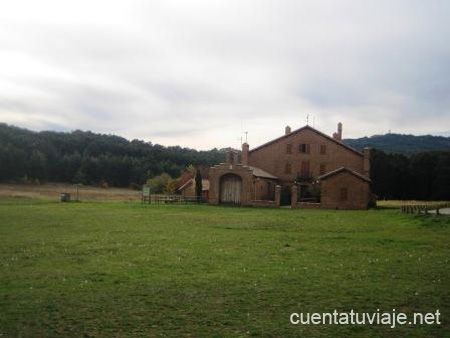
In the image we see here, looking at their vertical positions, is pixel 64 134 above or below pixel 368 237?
above

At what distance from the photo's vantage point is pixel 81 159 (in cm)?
12469

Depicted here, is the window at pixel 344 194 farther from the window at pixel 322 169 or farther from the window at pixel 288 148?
the window at pixel 288 148

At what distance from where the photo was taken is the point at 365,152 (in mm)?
60156

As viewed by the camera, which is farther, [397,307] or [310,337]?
[397,307]

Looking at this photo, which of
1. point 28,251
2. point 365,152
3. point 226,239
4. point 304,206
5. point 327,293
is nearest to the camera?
point 327,293

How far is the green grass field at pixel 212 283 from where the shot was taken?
8.40 m

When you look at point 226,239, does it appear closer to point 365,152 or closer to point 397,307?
point 397,307

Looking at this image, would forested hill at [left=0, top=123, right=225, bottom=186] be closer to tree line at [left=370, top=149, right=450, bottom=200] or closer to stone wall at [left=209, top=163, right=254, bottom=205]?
tree line at [left=370, top=149, right=450, bottom=200]

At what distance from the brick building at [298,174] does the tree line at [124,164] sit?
19.9 metres

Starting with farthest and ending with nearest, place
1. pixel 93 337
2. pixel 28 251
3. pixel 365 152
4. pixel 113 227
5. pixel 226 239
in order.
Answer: pixel 365 152 < pixel 113 227 < pixel 226 239 < pixel 28 251 < pixel 93 337

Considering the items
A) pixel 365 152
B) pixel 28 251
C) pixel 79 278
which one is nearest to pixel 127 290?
pixel 79 278

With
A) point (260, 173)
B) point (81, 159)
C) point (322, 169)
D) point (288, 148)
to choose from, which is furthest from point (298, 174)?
point (81, 159)

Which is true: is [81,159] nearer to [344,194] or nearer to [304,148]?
[304,148]

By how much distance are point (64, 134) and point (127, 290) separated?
471 ft
